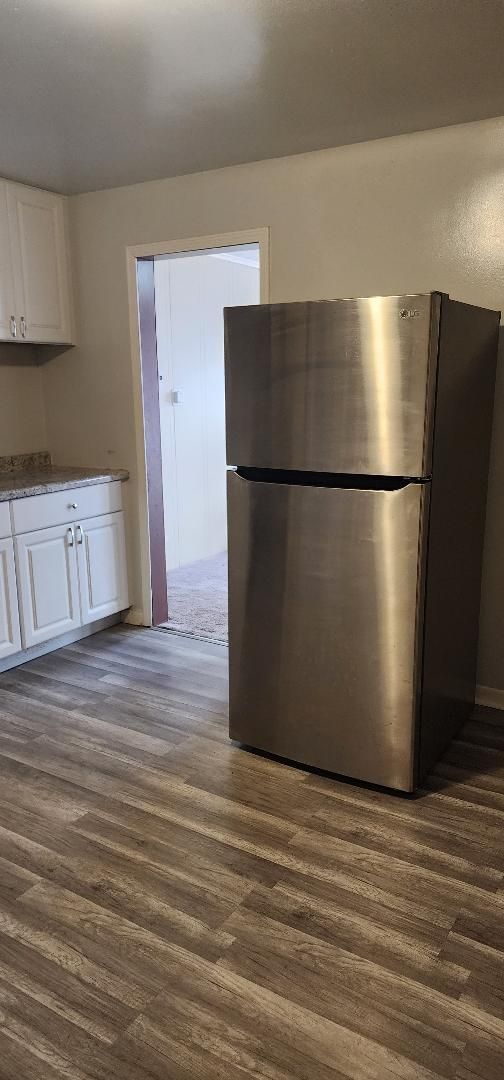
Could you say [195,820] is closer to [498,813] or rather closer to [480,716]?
[498,813]

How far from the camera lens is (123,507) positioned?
3.93 metres

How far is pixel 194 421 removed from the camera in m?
5.43

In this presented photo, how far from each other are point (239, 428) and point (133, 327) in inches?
58.7

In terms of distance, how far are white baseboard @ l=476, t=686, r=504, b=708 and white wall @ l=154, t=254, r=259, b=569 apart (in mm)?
2653

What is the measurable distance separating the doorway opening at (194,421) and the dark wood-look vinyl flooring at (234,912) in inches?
64.1

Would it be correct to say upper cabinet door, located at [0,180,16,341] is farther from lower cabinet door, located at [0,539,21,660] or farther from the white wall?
the white wall

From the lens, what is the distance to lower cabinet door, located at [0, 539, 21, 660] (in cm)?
325

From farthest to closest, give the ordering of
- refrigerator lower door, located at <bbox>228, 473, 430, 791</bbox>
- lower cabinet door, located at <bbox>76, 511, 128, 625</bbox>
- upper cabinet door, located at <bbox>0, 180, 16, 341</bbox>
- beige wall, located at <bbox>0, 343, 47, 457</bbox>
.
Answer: beige wall, located at <bbox>0, 343, 47, 457</bbox> < lower cabinet door, located at <bbox>76, 511, 128, 625</bbox> < upper cabinet door, located at <bbox>0, 180, 16, 341</bbox> < refrigerator lower door, located at <bbox>228, 473, 430, 791</bbox>

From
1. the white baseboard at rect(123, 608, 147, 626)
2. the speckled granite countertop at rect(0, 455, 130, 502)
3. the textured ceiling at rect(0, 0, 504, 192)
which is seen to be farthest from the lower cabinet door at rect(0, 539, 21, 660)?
the textured ceiling at rect(0, 0, 504, 192)

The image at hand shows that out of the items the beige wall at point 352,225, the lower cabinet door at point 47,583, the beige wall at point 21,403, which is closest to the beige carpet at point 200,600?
the lower cabinet door at point 47,583

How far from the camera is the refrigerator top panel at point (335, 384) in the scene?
6.95 ft

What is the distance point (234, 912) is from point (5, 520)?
6.43 feet

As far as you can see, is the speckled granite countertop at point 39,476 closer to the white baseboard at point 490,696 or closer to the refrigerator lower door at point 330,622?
the refrigerator lower door at point 330,622

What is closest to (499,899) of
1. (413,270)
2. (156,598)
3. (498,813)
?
(498,813)
